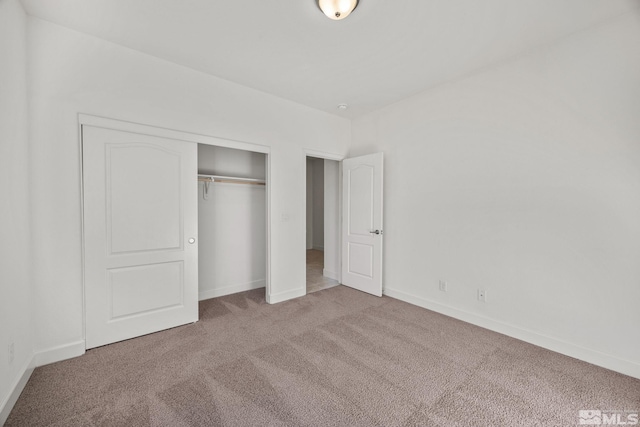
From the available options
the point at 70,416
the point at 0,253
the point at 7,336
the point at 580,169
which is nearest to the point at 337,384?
the point at 70,416

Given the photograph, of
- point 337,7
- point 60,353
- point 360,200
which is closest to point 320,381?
point 60,353

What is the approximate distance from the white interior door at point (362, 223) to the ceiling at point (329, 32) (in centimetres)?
131

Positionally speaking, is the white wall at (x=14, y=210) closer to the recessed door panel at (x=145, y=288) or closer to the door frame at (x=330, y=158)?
the recessed door panel at (x=145, y=288)

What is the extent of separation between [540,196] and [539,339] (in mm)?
1337

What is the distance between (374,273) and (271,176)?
1978mm

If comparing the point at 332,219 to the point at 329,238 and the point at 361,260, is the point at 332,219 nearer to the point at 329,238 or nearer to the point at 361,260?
the point at 329,238

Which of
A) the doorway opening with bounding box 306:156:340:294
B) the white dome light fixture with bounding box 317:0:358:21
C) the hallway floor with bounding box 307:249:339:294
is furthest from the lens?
the doorway opening with bounding box 306:156:340:294

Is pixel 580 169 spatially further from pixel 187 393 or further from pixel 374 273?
pixel 187 393

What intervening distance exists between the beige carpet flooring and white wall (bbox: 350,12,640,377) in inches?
Answer: 14.9

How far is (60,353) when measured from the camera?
7.21ft

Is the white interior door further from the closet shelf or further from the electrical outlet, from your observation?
the electrical outlet

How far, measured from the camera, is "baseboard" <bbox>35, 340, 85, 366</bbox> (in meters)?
2.12

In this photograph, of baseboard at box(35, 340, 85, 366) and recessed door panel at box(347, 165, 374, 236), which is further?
recessed door panel at box(347, 165, 374, 236)

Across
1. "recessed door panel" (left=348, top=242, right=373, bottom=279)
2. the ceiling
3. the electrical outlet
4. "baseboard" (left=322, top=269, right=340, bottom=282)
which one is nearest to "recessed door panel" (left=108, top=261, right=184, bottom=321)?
the electrical outlet
